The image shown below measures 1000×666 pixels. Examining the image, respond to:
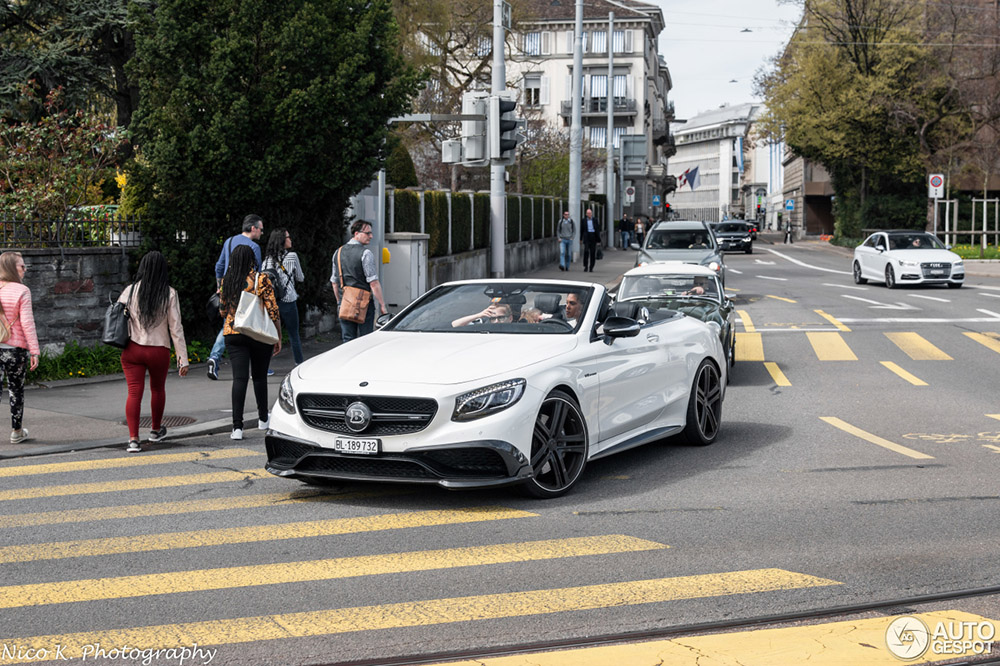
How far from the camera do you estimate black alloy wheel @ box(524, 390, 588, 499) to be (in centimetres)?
754

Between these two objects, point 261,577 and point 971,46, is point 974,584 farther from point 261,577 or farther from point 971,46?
point 971,46

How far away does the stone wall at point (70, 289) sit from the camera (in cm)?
1438

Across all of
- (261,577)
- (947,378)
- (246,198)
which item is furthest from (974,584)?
(246,198)

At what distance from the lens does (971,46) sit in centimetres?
5494

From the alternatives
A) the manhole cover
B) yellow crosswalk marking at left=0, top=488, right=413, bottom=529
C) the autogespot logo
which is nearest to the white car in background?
the manhole cover

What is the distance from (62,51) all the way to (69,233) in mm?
10406

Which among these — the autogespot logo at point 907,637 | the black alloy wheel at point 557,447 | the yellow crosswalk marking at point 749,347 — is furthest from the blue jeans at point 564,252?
the autogespot logo at point 907,637

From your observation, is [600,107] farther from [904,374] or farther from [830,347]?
[904,374]

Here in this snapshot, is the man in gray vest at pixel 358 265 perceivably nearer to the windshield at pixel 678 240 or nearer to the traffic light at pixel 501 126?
the traffic light at pixel 501 126

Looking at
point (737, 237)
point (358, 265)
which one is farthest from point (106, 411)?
point (737, 237)

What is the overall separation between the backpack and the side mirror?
4.24m

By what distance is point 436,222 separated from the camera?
78.9 feet

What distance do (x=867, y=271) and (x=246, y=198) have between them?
70.6 feet

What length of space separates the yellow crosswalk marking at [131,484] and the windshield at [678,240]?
17825mm
